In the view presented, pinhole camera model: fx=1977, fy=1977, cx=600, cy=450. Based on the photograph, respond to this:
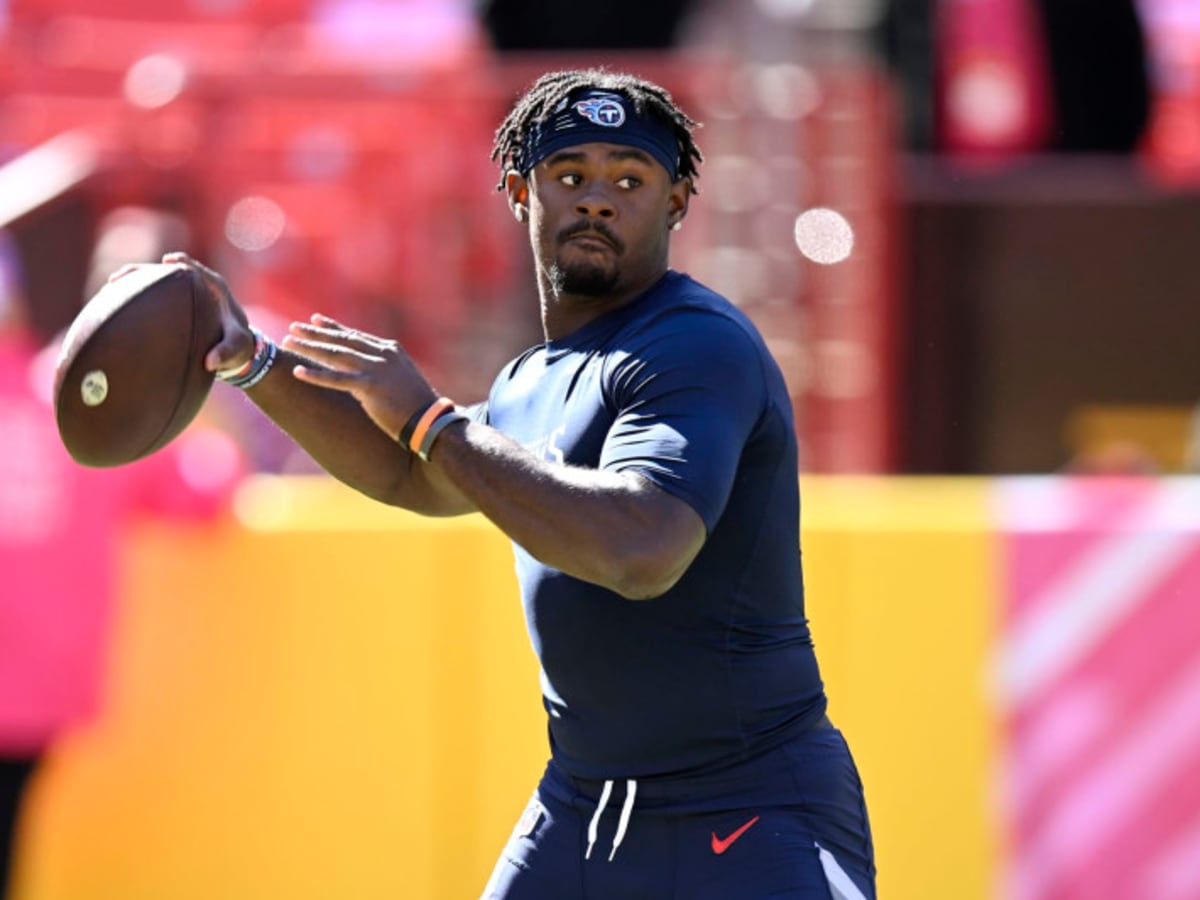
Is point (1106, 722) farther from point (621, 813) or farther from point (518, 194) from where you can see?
point (518, 194)

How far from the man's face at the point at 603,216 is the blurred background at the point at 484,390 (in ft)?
7.89

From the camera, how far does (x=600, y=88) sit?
3365mm

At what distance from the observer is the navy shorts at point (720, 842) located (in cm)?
320

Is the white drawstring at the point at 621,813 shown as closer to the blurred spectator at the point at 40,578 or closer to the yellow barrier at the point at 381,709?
the yellow barrier at the point at 381,709

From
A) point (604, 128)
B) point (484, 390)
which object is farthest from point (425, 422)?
point (484, 390)

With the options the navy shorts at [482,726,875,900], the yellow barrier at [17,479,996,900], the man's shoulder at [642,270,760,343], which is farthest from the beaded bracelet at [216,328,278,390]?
the yellow barrier at [17,479,996,900]

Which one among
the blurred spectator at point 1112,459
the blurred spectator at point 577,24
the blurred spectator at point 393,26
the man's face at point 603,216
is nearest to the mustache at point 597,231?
the man's face at point 603,216

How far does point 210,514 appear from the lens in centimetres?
577

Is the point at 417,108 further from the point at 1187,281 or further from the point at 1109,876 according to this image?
the point at 1109,876

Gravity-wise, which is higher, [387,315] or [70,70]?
[70,70]

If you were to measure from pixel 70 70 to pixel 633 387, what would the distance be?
627 cm

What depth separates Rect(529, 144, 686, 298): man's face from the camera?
130 inches

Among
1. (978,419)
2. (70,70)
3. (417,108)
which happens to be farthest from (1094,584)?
(70,70)

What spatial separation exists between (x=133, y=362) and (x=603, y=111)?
928 millimetres
